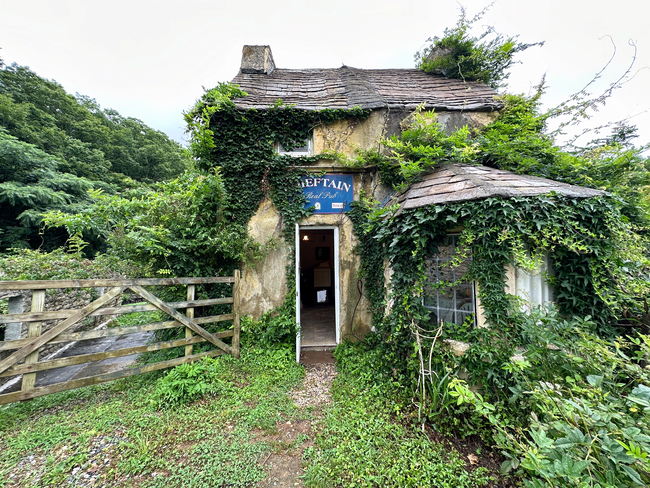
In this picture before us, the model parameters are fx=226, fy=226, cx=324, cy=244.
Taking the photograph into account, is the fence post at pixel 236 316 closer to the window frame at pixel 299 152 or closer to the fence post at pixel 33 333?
the fence post at pixel 33 333

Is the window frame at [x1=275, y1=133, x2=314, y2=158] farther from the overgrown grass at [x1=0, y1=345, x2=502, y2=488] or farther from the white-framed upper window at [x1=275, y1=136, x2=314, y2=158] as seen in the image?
the overgrown grass at [x1=0, y1=345, x2=502, y2=488]

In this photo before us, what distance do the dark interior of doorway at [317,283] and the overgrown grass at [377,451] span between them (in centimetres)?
274

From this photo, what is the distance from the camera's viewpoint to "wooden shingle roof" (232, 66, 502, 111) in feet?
17.2

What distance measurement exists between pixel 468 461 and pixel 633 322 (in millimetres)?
3098

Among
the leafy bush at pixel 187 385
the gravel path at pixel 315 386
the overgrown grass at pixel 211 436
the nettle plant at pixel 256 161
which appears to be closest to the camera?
the overgrown grass at pixel 211 436

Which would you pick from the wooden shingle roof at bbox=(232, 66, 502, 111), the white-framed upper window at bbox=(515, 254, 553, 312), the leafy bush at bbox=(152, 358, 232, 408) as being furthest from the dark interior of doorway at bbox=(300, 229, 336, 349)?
the white-framed upper window at bbox=(515, 254, 553, 312)

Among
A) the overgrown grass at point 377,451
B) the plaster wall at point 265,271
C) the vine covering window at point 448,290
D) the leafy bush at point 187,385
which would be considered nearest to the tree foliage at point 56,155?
the plaster wall at point 265,271

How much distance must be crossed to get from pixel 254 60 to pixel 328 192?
520cm

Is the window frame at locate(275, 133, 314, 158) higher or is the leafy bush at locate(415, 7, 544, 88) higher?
the leafy bush at locate(415, 7, 544, 88)

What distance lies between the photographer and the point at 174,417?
2.93 metres

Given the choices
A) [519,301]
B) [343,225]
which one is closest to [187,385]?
[343,225]

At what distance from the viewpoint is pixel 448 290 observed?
3.71 meters

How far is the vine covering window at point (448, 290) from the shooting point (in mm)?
3529

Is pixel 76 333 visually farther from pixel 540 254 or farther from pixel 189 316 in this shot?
pixel 540 254
